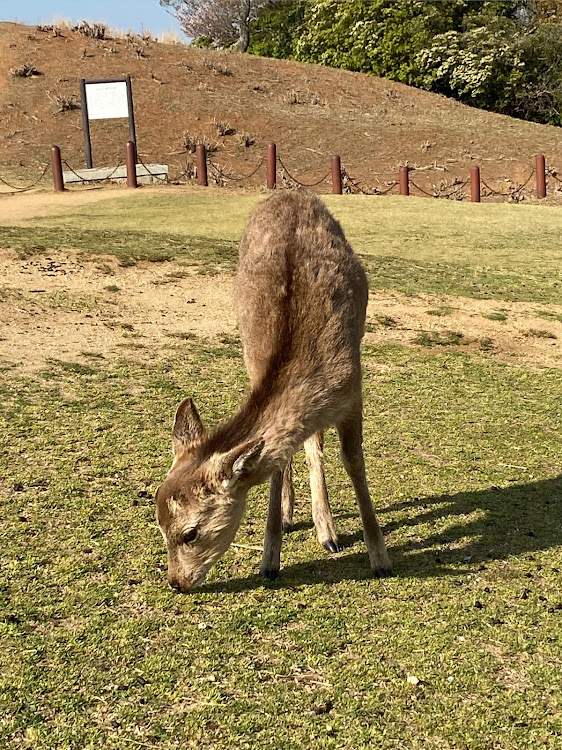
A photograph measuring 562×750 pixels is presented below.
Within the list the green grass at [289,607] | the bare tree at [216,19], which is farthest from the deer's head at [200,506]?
the bare tree at [216,19]

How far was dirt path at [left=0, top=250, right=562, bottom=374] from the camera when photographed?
25.8ft

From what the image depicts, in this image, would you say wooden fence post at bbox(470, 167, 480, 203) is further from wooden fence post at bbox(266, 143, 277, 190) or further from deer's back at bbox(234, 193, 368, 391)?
deer's back at bbox(234, 193, 368, 391)

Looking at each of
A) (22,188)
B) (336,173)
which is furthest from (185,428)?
(22,188)

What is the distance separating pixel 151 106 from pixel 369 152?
9287 mm

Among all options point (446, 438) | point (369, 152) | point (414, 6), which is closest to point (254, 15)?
point (414, 6)

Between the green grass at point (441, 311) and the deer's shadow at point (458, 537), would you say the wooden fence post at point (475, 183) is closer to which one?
the green grass at point (441, 311)

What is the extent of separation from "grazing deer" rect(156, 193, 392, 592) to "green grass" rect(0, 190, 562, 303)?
19.8 ft

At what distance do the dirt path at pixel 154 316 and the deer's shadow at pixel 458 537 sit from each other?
11.1ft

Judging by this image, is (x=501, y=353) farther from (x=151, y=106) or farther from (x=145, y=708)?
(x=151, y=106)

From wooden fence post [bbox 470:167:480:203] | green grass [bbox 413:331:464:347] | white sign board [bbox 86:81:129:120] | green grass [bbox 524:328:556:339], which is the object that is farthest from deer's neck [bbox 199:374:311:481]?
white sign board [bbox 86:81:129:120]

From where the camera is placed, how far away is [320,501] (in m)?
4.48

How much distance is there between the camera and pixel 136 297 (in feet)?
31.0

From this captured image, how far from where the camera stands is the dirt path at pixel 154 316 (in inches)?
309

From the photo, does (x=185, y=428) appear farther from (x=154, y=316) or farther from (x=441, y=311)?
(x=441, y=311)
